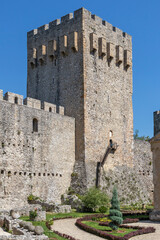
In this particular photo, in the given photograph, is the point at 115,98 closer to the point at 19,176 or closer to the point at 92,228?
the point at 19,176

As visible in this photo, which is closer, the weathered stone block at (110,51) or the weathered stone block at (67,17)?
the weathered stone block at (67,17)

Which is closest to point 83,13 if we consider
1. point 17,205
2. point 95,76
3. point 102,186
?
point 95,76

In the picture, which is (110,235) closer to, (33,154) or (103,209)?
(103,209)

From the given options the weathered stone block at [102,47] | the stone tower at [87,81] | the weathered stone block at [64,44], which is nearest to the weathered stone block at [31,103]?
the stone tower at [87,81]

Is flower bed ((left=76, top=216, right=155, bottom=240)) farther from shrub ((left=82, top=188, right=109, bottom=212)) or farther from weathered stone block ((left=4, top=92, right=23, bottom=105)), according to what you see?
weathered stone block ((left=4, top=92, right=23, bottom=105))

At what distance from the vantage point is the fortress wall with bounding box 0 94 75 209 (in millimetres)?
21281

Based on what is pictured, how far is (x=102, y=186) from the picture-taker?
25156 mm

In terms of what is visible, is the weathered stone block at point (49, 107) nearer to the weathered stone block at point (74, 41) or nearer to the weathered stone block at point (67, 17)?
the weathered stone block at point (74, 41)

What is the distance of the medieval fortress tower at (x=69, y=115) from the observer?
72.3 ft

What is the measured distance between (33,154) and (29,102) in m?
3.16

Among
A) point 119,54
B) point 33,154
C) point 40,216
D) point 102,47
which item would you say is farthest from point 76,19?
point 40,216

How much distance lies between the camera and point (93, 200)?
21562 millimetres

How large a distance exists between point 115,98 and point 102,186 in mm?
6569

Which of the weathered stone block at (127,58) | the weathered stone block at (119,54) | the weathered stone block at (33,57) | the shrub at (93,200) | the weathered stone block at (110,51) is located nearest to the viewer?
the shrub at (93,200)
